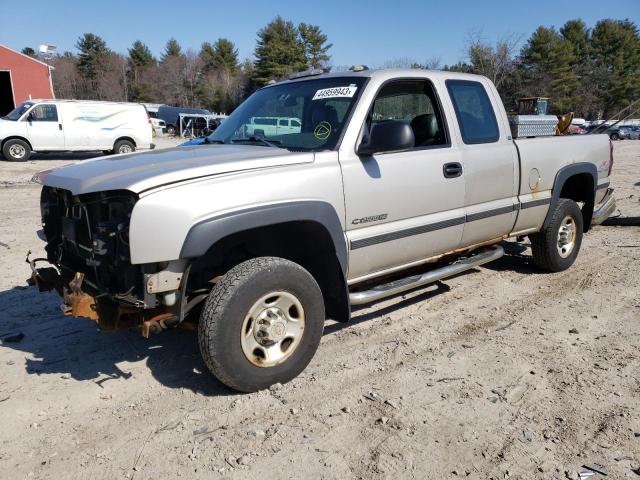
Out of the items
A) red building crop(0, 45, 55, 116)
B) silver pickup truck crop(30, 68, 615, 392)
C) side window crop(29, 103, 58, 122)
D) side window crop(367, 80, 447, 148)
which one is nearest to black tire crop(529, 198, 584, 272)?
silver pickup truck crop(30, 68, 615, 392)

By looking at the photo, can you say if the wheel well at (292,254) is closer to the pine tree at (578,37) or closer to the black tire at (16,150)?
the black tire at (16,150)

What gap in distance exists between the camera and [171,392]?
329 centimetres

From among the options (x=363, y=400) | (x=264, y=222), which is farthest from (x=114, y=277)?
(x=363, y=400)

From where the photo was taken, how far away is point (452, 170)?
4109 mm

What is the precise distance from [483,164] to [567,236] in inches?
77.3

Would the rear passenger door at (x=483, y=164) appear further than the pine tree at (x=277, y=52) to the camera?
No

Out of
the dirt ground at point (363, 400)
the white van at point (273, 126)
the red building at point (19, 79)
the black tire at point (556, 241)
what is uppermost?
the red building at point (19, 79)

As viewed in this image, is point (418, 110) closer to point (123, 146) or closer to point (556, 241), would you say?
point (556, 241)

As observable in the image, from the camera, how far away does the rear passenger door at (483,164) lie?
4.32 meters

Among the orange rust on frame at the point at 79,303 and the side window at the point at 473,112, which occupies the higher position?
the side window at the point at 473,112

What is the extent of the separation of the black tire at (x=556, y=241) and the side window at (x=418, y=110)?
1857mm

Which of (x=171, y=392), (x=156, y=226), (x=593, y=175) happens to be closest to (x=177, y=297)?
(x=156, y=226)

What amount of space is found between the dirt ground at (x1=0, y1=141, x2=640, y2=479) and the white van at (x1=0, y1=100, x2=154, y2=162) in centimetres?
1470

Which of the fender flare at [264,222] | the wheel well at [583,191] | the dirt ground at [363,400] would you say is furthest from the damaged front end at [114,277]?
the wheel well at [583,191]
